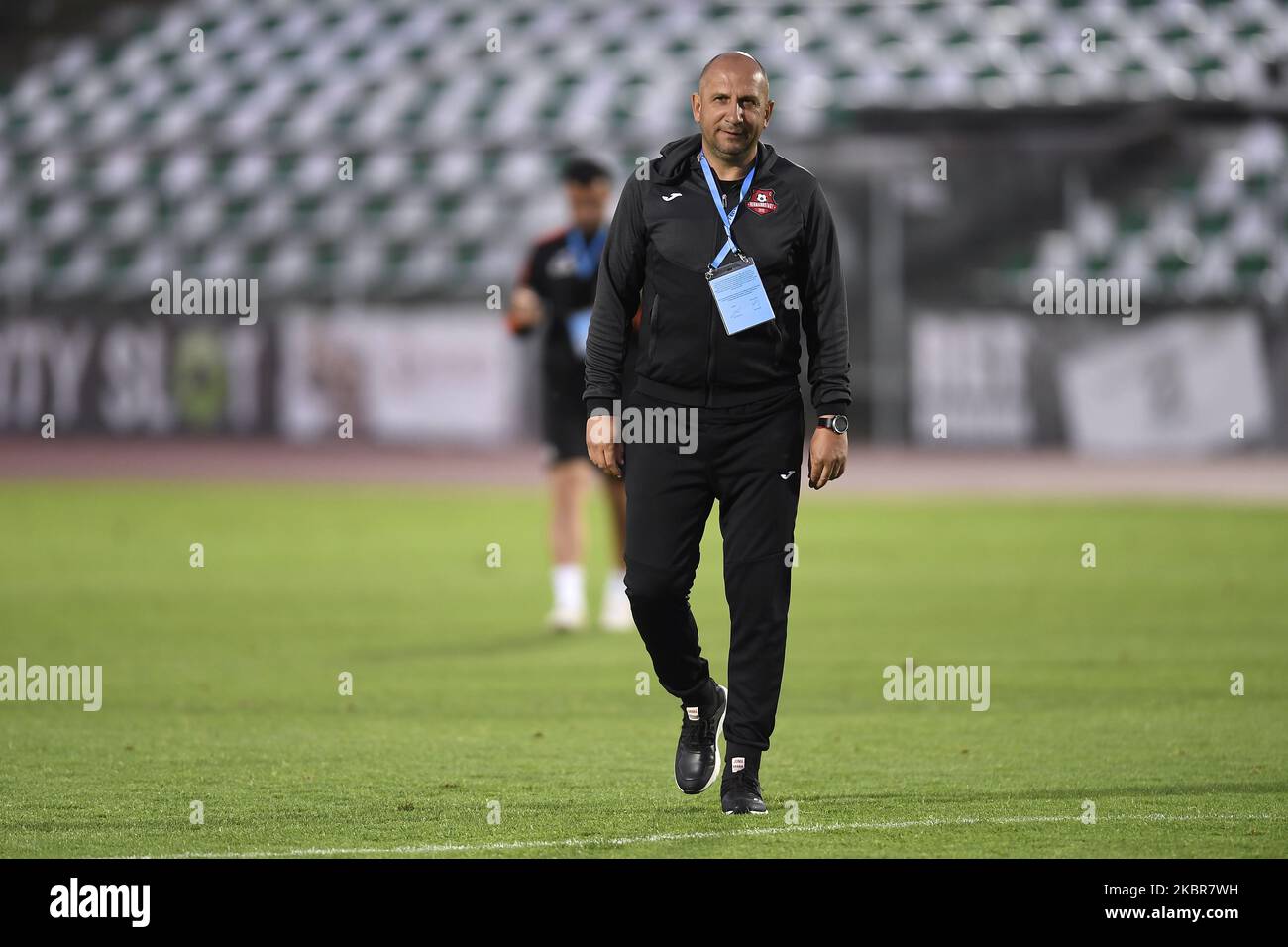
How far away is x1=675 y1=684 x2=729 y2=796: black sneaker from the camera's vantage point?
7.59m

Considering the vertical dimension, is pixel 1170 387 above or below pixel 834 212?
below

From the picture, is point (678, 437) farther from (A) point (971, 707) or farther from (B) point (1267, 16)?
(B) point (1267, 16)

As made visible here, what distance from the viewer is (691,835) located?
686 cm

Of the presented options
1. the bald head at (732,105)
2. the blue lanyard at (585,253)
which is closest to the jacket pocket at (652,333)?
the bald head at (732,105)

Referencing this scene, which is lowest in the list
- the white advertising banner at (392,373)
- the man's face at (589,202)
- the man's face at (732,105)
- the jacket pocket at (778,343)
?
the jacket pocket at (778,343)

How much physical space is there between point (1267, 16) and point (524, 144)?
11.2m

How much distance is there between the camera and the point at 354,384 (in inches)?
1136

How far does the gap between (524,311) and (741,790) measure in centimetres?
562

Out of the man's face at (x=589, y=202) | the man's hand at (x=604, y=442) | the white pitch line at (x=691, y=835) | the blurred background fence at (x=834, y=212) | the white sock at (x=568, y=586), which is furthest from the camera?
the blurred background fence at (x=834, y=212)

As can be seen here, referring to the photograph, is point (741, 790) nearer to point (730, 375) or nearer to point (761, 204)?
point (730, 375)

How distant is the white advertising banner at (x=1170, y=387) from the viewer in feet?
83.8

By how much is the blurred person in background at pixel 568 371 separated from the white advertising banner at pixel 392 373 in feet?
51.4

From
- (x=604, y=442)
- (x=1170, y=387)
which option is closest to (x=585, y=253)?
(x=604, y=442)

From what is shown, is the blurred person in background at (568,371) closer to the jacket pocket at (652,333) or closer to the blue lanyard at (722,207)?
the jacket pocket at (652,333)
